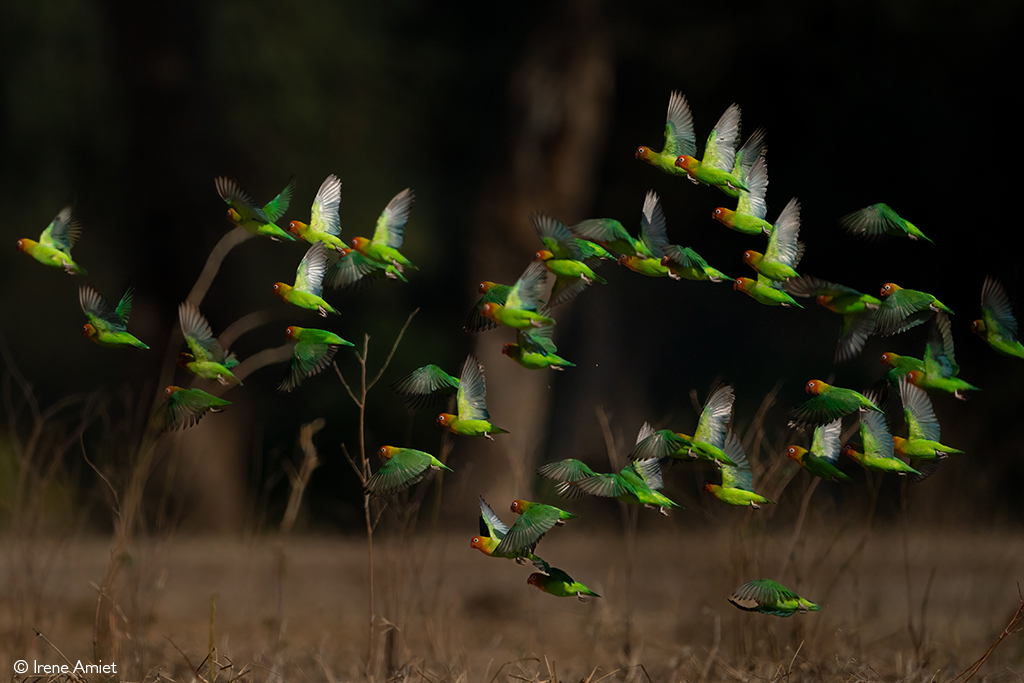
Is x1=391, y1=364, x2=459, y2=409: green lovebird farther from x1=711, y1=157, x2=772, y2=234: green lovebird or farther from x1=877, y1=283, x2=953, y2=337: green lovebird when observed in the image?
x1=877, y1=283, x2=953, y2=337: green lovebird

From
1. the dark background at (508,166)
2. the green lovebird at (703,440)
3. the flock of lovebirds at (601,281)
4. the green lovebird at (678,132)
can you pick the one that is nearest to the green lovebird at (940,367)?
the flock of lovebirds at (601,281)

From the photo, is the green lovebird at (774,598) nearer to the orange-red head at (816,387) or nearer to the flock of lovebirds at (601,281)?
the flock of lovebirds at (601,281)

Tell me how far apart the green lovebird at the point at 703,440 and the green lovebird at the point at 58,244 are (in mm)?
1271

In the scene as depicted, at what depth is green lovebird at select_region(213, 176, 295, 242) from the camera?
213 cm

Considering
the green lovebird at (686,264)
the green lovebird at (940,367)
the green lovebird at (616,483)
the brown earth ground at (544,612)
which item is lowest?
the brown earth ground at (544,612)

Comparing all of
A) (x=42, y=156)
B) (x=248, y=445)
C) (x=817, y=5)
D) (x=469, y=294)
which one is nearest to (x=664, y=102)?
(x=817, y=5)

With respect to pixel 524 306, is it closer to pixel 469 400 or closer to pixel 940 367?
pixel 469 400

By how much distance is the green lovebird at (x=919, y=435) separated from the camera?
2.25 metres

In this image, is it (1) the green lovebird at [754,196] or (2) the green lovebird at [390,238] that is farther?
(1) the green lovebird at [754,196]

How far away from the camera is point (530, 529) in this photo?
207cm

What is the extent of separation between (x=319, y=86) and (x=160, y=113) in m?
3.11

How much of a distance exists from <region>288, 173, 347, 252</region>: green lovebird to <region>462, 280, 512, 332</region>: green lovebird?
A: 0.34 m

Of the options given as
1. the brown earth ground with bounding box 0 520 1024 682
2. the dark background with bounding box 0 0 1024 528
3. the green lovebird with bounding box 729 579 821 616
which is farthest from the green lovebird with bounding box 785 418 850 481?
the dark background with bounding box 0 0 1024 528

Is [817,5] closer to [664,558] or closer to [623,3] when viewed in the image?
[623,3]
